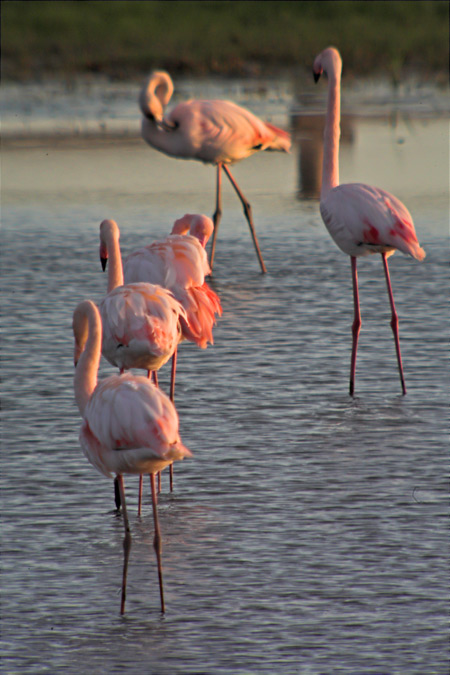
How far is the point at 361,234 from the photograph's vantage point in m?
7.56

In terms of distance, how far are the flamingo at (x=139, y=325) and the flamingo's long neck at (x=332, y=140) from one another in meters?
2.42

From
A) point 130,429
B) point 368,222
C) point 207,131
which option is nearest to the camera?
point 130,429

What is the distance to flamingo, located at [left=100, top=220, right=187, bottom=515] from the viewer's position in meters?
5.81

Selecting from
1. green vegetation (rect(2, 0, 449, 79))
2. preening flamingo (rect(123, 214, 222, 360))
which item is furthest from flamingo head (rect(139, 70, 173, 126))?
green vegetation (rect(2, 0, 449, 79))

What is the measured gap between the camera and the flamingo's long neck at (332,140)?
823 cm

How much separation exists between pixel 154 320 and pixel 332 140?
3.01 meters

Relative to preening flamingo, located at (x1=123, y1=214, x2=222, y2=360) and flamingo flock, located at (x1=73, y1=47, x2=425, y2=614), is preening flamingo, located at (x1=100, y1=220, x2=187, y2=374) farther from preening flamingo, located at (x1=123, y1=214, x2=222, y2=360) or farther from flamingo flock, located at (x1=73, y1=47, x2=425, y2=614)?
preening flamingo, located at (x1=123, y1=214, x2=222, y2=360)

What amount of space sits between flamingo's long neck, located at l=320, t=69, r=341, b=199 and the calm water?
3.64 ft

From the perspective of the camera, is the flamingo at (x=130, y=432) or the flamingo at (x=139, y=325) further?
the flamingo at (x=139, y=325)

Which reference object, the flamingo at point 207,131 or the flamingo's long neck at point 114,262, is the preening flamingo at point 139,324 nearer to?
the flamingo's long neck at point 114,262

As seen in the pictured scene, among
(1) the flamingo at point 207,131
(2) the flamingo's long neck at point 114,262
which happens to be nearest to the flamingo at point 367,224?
(2) the flamingo's long neck at point 114,262

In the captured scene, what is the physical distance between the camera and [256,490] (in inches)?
234

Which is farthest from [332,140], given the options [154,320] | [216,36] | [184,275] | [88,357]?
[216,36]

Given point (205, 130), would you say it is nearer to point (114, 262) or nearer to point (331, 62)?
point (331, 62)
